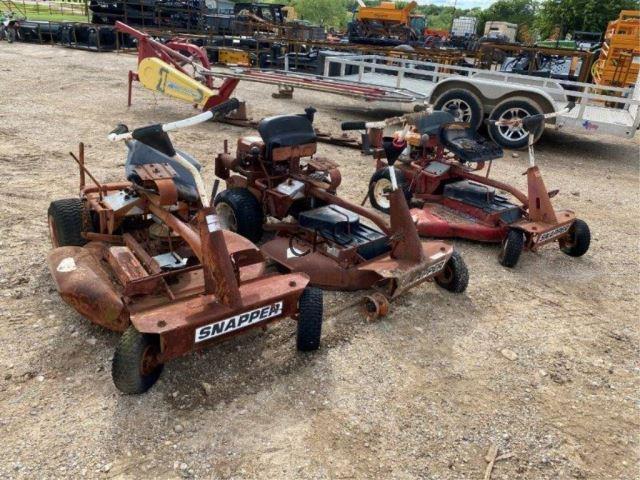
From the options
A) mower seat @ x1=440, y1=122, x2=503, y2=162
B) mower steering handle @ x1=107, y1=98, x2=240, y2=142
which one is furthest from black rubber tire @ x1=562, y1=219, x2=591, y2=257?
mower steering handle @ x1=107, y1=98, x2=240, y2=142

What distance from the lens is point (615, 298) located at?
15.6 ft

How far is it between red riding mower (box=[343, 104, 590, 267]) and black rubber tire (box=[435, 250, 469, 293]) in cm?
86

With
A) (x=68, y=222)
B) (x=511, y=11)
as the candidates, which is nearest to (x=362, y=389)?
(x=68, y=222)

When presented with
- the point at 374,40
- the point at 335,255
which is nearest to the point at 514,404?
the point at 335,255

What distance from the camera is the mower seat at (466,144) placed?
19.4 feet

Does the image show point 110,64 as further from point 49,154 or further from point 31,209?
point 31,209

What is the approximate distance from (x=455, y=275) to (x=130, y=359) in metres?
2.71

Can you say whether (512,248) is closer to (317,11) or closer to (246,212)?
(246,212)

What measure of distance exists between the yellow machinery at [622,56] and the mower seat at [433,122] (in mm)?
8624

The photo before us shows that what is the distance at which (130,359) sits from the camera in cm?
284

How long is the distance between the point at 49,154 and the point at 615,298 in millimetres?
7113

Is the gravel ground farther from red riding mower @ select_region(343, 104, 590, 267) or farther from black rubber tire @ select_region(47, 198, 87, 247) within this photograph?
black rubber tire @ select_region(47, 198, 87, 247)

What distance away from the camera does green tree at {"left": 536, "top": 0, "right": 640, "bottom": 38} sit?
30.4 metres

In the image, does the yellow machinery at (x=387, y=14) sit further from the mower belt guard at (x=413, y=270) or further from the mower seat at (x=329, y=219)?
the mower belt guard at (x=413, y=270)
